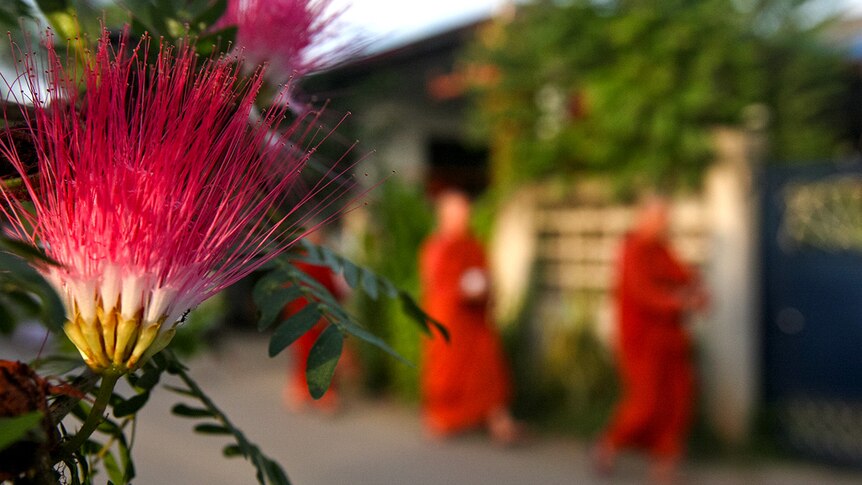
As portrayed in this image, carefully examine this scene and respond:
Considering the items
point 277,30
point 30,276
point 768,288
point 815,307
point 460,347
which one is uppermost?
point 277,30

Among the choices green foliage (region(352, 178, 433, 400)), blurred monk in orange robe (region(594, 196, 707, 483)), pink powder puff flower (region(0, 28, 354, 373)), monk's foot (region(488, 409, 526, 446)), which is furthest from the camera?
green foliage (region(352, 178, 433, 400))

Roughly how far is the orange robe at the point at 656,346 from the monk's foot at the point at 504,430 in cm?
87

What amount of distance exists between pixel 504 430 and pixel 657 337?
1.29 metres

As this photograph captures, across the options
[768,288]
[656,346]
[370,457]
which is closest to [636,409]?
[656,346]

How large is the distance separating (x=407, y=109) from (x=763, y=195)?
4.21 metres

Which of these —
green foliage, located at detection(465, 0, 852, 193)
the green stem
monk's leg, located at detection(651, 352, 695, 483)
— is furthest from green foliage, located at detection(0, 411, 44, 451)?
green foliage, located at detection(465, 0, 852, 193)

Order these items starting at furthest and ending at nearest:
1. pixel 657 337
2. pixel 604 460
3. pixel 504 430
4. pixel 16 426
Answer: pixel 504 430 → pixel 604 460 → pixel 657 337 → pixel 16 426

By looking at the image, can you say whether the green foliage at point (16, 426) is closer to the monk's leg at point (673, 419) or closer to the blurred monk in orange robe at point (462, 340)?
the monk's leg at point (673, 419)

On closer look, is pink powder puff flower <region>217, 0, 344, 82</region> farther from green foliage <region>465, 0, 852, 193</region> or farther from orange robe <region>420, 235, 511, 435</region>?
orange robe <region>420, 235, 511, 435</region>

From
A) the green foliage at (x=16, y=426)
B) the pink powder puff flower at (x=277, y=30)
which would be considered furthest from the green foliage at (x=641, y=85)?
the green foliage at (x=16, y=426)

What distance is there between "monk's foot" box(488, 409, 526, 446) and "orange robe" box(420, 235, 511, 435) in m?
0.06

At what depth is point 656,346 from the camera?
3938mm

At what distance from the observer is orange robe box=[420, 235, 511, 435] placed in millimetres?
4738

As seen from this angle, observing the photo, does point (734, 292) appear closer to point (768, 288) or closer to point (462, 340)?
point (768, 288)
